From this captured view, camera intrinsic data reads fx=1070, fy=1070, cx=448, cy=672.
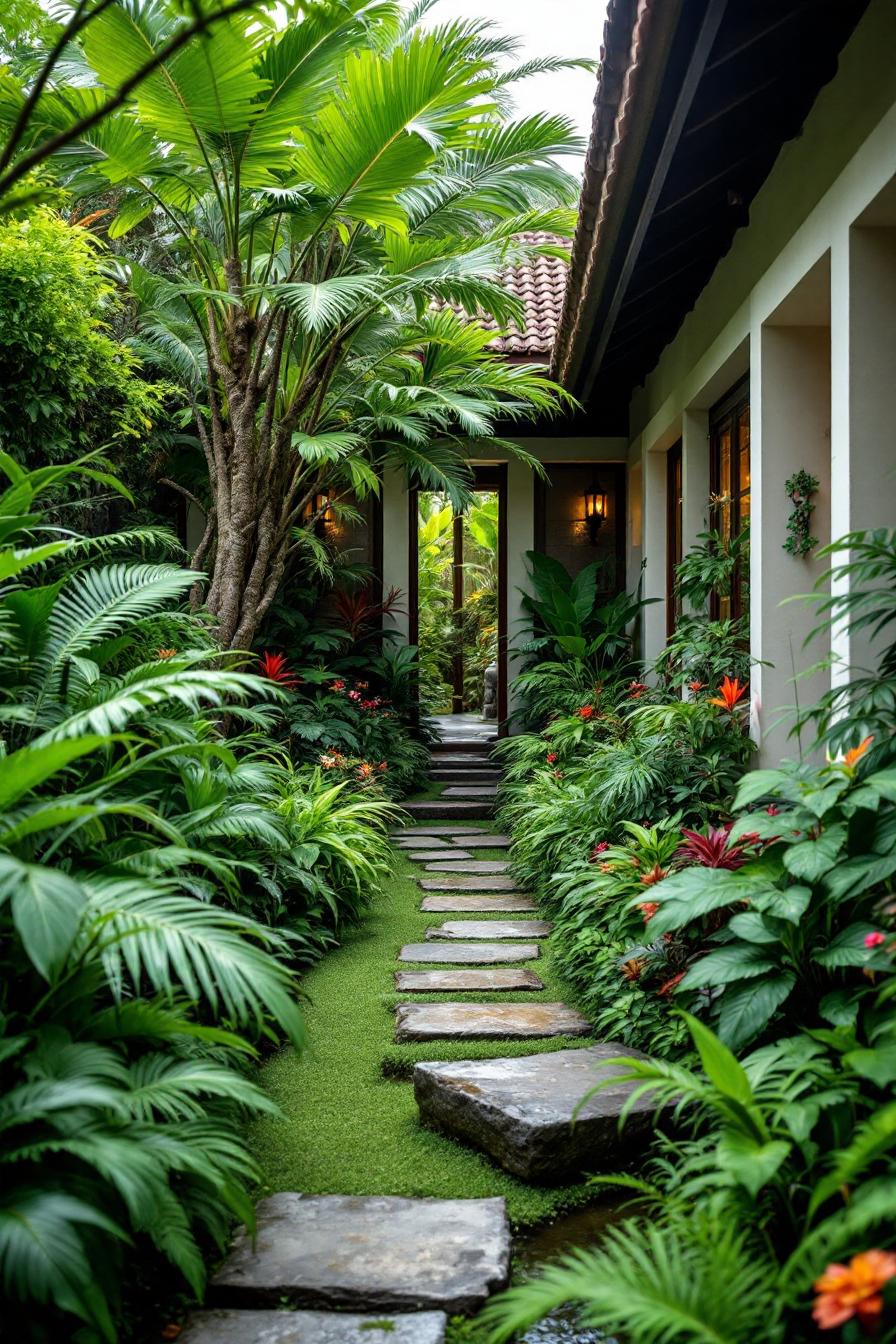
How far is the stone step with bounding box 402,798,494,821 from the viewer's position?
7977 millimetres

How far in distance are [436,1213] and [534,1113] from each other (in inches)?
14.6

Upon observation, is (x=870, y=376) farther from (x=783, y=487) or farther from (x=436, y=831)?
(x=436, y=831)

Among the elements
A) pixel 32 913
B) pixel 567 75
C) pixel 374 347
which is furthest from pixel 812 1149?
pixel 567 75

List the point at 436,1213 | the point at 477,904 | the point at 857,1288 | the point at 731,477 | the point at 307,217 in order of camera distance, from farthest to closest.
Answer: the point at 731,477
the point at 477,904
the point at 307,217
the point at 436,1213
the point at 857,1288

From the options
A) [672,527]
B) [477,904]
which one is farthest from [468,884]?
[672,527]

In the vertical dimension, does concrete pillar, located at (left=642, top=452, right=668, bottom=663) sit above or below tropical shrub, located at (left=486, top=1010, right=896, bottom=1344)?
above

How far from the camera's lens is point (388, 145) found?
4938mm

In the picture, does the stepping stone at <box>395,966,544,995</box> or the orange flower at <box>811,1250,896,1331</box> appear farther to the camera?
the stepping stone at <box>395,966,544,995</box>

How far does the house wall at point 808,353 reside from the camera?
11.2 feet

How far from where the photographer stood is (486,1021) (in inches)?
143

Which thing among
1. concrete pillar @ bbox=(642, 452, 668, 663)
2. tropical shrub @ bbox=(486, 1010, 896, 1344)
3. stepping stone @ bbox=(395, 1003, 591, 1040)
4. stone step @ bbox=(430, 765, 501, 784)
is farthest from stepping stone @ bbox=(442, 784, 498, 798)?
tropical shrub @ bbox=(486, 1010, 896, 1344)

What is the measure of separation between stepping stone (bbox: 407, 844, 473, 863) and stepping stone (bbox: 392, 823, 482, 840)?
38 centimetres

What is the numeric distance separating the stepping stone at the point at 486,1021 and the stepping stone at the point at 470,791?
444 centimetres

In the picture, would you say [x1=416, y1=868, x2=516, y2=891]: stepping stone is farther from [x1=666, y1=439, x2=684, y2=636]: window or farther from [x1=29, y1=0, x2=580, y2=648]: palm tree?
[x1=666, y1=439, x2=684, y2=636]: window
